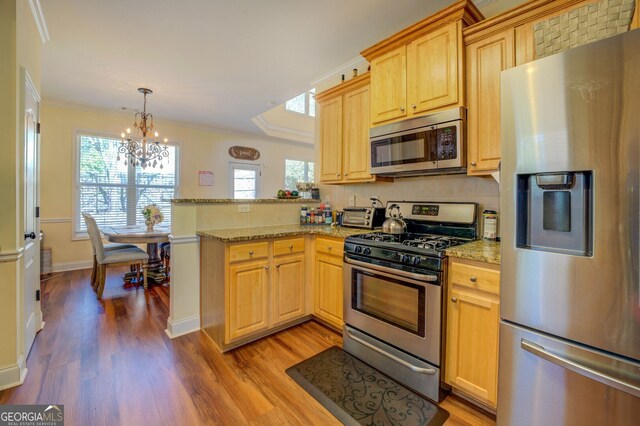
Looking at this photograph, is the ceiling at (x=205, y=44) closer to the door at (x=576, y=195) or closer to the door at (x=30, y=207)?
the door at (x=30, y=207)

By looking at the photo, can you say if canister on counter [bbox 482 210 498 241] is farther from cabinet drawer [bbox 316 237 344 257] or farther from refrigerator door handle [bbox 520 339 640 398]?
cabinet drawer [bbox 316 237 344 257]

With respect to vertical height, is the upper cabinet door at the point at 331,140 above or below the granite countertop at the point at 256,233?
above

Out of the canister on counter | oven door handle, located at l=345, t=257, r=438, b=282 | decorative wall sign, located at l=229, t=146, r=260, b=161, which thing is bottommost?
oven door handle, located at l=345, t=257, r=438, b=282

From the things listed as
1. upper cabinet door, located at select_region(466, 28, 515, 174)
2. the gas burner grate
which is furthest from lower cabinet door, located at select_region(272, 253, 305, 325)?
upper cabinet door, located at select_region(466, 28, 515, 174)

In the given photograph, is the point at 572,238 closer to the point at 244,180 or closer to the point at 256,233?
the point at 256,233

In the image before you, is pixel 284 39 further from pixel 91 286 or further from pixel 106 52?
pixel 91 286

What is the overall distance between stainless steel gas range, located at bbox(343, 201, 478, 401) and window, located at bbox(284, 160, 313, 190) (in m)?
5.00

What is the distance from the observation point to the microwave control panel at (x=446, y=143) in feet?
6.38

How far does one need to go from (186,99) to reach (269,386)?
160 inches

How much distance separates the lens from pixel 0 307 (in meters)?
1.76

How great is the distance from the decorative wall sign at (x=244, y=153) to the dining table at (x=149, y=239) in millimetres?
2586

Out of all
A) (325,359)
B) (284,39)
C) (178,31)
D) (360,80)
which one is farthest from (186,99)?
(325,359)

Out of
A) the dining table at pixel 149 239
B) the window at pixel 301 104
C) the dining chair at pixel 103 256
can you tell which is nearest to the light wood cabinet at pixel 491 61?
the dining table at pixel 149 239

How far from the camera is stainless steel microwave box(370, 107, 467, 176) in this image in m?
1.94
